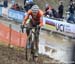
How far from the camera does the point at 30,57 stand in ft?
33.2

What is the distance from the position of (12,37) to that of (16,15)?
11123 mm

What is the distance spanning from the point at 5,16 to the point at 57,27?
6825mm

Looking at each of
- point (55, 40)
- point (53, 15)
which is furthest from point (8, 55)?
point (53, 15)

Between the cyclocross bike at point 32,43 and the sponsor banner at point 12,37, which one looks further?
the sponsor banner at point 12,37

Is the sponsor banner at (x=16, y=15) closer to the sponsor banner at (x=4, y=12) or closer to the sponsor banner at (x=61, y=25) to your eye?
the sponsor banner at (x=4, y=12)

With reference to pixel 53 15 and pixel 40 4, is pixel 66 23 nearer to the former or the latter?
pixel 53 15

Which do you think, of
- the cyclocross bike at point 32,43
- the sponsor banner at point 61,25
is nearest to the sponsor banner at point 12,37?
the cyclocross bike at point 32,43

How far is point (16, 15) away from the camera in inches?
961

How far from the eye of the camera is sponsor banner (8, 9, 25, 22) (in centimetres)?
2378

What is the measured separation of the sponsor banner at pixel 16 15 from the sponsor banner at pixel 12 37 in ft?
30.9

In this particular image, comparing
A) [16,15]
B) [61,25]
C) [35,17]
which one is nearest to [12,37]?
[35,17]

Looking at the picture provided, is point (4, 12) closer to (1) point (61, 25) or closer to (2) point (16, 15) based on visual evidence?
(2) point (16, 15)

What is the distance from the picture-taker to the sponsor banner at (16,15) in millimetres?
23781

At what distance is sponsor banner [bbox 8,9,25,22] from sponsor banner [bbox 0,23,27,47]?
30.9ft
